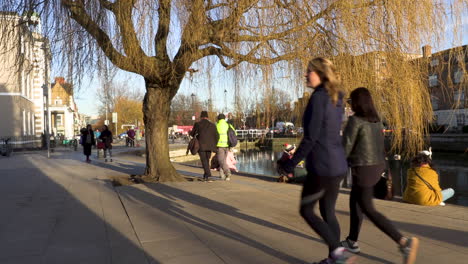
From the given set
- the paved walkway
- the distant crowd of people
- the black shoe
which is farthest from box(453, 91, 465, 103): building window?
the black shoe

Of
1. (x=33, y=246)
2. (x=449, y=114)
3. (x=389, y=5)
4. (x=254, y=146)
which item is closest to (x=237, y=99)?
(x=389, y=5)

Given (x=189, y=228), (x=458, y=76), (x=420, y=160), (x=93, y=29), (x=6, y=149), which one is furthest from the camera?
(x=6, y=149)

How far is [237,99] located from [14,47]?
191 inches

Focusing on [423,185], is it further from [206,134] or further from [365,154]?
[206,134]

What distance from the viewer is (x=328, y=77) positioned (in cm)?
337

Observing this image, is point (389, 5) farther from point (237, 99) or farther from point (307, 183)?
point (307, 183)

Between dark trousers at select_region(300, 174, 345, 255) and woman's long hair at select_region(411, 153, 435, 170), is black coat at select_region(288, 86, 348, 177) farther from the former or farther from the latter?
woman's long hair at select_region(411, 153, 435, 170)

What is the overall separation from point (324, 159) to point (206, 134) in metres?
6.28

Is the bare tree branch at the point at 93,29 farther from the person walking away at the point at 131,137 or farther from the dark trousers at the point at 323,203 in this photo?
the person walking away at the point at 131,137

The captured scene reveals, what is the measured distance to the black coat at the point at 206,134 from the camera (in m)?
9.30

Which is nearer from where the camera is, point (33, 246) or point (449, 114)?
point (33, 246)

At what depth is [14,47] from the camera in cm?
829

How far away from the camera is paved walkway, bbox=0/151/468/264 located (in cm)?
392

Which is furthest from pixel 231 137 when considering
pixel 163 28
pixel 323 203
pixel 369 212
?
pixel 323 203
